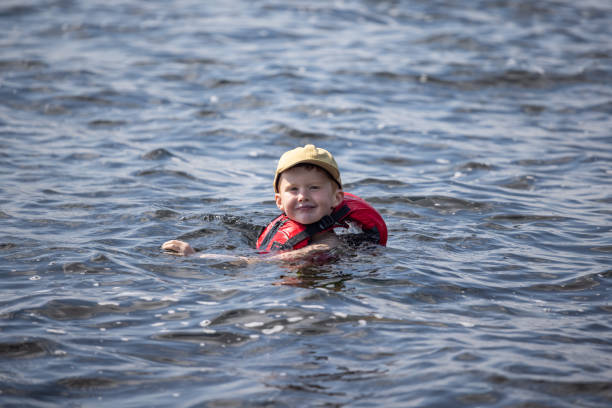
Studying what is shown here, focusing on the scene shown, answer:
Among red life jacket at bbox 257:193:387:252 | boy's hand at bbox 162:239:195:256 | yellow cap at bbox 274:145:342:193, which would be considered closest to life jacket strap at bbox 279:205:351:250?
red life jacket at bbox 257:193:387:252

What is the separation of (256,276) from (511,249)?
270 centimetres

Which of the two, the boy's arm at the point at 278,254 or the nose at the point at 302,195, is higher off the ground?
the nose at the point at 302,195

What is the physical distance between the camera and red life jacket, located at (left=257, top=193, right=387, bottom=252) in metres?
6.73

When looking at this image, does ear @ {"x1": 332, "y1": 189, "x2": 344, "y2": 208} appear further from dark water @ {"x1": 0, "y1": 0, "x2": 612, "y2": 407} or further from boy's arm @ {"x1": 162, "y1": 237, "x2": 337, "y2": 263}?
dark water @ {"x1": 0, "y1": 0, "x2": 612, "y2": 407}

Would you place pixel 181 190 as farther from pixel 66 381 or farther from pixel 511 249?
pixel 66 381

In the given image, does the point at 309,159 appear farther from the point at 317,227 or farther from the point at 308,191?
the point at 317,227

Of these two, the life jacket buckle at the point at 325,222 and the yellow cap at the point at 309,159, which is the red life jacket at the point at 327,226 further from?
the yellow cap at the point at 309,159

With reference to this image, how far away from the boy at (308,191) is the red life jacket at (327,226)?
0.06 m

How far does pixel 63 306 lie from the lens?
18.2 feet

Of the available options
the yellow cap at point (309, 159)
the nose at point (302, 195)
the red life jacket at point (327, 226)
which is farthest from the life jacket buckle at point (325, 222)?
the yellow cap at point (309, 159)

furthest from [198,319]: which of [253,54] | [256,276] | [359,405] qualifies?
[253,54]

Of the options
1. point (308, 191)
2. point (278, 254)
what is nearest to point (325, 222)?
point (308, 191)

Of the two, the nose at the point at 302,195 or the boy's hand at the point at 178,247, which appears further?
the boy's hand at the point at 178,247

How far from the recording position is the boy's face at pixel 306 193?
6508 mm
